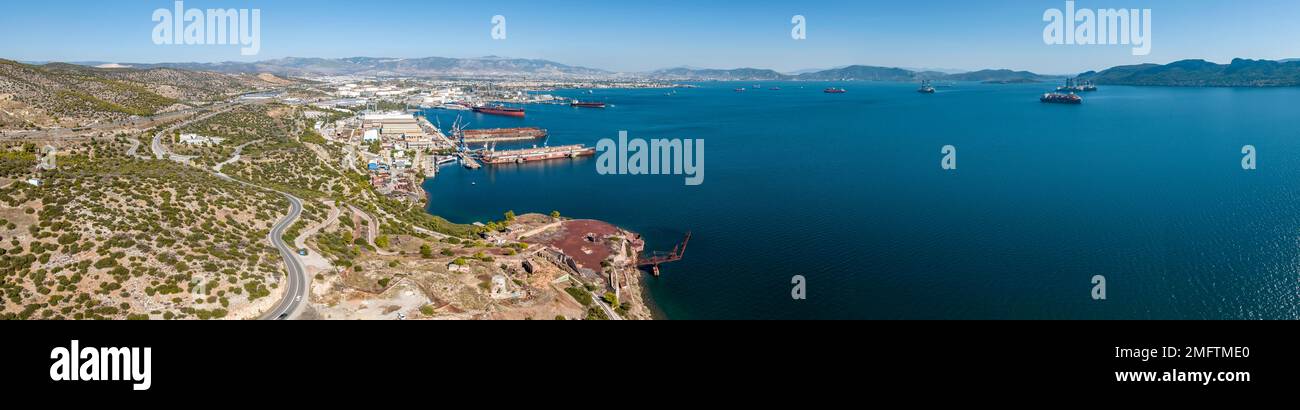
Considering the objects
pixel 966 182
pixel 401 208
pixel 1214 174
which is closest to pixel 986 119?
pixel 1214 174

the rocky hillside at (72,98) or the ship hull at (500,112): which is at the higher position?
the ship hull at (500,112)

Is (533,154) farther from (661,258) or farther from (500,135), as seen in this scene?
(661,258)

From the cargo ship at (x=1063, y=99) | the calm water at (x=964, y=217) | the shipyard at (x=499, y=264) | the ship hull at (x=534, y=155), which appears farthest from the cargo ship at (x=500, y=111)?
the cargo ship at (x=1063, y=99)

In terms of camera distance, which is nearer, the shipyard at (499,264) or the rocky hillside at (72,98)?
the shipyard at (499,264)

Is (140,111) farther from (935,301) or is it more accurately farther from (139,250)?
(935,301)

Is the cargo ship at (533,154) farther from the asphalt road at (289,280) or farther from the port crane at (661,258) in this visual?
the asphalt road at (289,280)

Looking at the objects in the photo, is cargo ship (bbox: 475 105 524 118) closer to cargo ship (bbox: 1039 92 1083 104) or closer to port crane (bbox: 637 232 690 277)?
port crane (bbox: 637 232 690 277)
